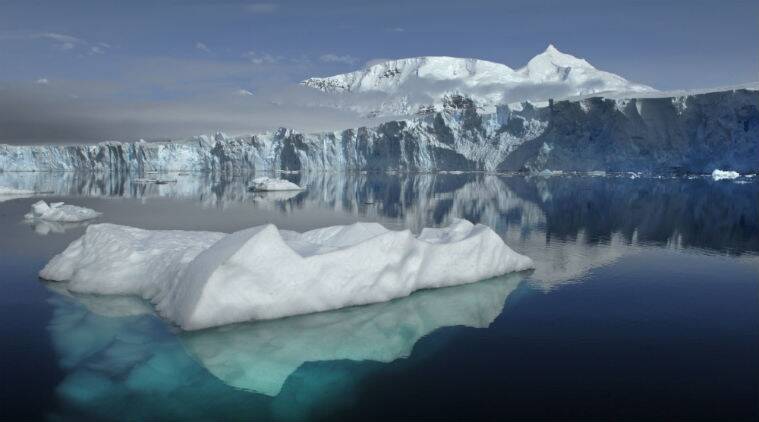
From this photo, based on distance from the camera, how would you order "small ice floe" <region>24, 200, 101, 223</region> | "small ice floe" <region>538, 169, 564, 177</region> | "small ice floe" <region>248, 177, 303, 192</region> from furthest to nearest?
"small ice floe" <region>538, 169, 564, 177</region>
"small ice floe" <region>248, 177, 303, 192</region>
"small ice floe" <region>24, 200, 101, 223</region>

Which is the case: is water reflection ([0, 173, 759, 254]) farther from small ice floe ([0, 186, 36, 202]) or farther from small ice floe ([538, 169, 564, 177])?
small ice floe ([538, 169, 564, 177])

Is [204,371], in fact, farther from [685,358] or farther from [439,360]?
[685,358]

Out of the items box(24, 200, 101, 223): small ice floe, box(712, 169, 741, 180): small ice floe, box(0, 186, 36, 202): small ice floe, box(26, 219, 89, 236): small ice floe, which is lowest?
box(0, 186, 36, 202): small ice floe

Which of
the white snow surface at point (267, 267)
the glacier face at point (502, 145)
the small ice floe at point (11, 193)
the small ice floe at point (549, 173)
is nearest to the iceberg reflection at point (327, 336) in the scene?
the white snow surface at point (267, 267)

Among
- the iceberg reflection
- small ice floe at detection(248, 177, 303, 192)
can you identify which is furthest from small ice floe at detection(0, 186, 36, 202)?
the iceberg reflection

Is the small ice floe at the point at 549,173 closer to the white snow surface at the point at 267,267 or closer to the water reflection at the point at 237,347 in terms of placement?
the white snow surface at the point at 267,267

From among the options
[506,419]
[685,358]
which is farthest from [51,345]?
[685,358]
